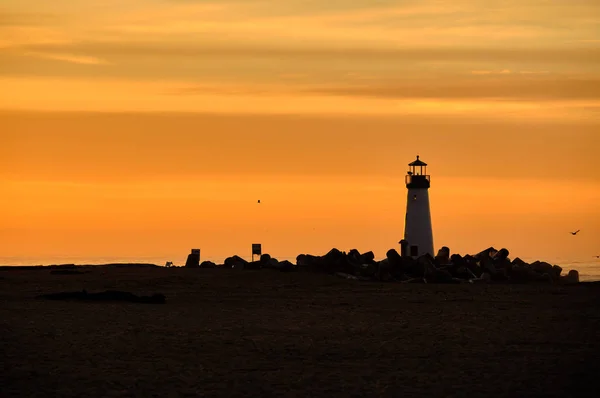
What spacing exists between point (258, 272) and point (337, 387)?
23.7 meters

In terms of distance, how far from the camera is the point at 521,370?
53.8 ft

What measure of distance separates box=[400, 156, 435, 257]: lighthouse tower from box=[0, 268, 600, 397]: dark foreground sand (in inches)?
680

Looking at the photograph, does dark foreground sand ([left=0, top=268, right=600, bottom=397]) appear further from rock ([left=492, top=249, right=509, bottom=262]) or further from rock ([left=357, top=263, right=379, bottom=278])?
rock ([left=492, top=249, right=509, bottom=262])

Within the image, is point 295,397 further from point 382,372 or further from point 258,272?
point 258,272

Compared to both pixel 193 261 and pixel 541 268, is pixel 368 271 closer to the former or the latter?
pixel 541 268

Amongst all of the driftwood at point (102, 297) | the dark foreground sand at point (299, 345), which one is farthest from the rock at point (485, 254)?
the driftwood at point (102, 297)

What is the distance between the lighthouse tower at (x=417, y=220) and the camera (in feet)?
163

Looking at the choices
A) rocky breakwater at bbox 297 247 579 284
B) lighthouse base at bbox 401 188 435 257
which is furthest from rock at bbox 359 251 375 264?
lighthouse base at bbox 401 188 435 257

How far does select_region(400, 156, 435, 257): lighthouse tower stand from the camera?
49.5m

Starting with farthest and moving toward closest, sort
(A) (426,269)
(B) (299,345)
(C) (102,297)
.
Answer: (A) (426,269), (C) (102,297), (B) (299,345)

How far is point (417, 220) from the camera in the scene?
163ft

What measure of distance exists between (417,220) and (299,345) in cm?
3086

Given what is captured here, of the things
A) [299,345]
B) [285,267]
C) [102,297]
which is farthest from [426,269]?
[299,345]

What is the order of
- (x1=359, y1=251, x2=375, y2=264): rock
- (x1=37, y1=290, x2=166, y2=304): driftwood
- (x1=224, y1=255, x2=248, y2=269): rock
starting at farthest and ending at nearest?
(x1=359, y1=251, x2=375, y2=264): rock
(x1=224, y1=255, x2=248, y2=269): rock
(x1=37, y1=290, x2=166, y2=304): driftwood
